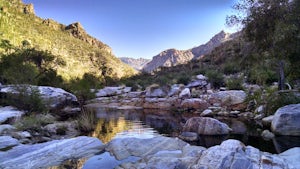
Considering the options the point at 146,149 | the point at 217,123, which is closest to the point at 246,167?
the point at 146,149

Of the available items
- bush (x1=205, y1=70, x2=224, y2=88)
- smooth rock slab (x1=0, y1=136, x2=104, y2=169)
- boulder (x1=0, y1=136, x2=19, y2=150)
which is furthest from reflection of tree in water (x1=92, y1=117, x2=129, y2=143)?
bush (x1=205, y1=70, x2=224, y2=88)

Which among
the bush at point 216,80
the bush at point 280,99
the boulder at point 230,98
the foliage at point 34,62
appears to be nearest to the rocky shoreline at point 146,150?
the bush at point 280,99

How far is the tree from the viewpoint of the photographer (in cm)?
943

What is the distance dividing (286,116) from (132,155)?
683 cm

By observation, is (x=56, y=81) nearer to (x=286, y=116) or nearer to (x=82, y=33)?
(x=286, y=116)

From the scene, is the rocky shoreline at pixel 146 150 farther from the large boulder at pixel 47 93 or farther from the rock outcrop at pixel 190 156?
the large boulder at pixel 47 93

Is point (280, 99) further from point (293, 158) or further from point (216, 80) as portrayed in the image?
point (216, 80)

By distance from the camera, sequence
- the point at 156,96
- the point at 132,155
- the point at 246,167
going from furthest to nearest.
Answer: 1. the point at 156,96
2. the point at 132,155
3. the point at 246,167

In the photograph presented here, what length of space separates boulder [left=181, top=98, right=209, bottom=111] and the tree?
19.7 feet

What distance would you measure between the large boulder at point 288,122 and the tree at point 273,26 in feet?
6.92

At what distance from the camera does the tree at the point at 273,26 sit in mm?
9431

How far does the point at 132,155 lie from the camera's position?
269 inches

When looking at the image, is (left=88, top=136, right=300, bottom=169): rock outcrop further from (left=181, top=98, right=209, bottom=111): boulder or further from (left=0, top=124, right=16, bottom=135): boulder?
(left=181, top=98, right=209, bottom=111): boulder

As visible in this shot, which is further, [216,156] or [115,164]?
[115,164]
